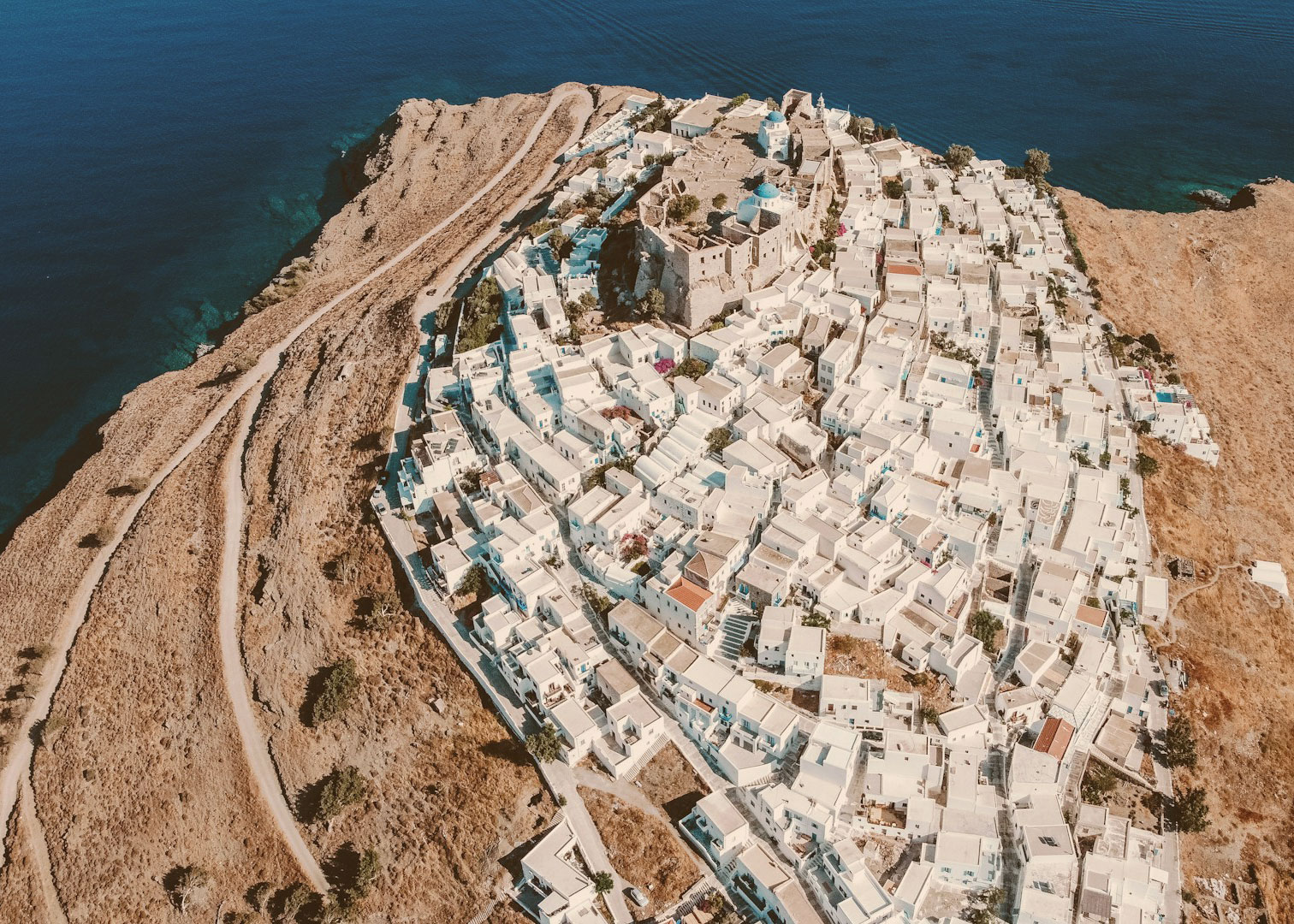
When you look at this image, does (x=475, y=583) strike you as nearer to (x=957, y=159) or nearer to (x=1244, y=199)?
(x=957, y=159)

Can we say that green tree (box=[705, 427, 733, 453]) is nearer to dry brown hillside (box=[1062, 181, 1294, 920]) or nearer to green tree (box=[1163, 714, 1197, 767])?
dry brown hillside (box=[1062, 181, 1294, 920])

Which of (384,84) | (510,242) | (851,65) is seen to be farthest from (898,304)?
(384,84)

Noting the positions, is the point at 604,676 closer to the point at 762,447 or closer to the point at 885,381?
the point at 762,447

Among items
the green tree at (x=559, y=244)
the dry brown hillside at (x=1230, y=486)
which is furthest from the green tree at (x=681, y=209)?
the dry brown hillside at (x=1230, y=486)

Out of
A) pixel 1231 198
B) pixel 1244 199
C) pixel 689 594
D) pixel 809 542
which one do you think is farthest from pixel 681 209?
pixel 1231 198

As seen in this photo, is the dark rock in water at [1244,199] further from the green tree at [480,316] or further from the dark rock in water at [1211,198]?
the green tree at [480,316]

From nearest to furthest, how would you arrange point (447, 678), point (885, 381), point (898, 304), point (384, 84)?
Answer: 1. point (447, 678)
2. point (885, 381)
3. point (898, 304)
4. point (384, 84)

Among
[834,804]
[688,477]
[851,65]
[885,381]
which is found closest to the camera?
[834,804]
